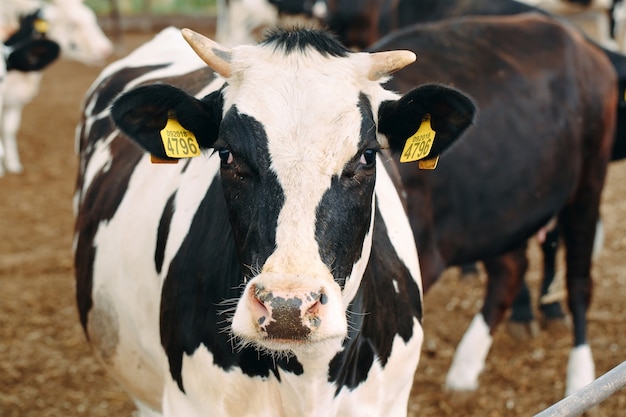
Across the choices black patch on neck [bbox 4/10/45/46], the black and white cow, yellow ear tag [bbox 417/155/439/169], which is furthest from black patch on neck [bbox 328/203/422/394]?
black patch on neck [bbox 4/10/45/46]

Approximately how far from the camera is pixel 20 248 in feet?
21.1

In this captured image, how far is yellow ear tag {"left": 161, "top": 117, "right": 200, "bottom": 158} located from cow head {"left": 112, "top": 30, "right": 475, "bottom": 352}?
0.07 ft

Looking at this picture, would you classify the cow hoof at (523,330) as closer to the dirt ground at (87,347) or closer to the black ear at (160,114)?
the dirt ground at (87,347)

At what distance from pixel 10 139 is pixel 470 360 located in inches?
227

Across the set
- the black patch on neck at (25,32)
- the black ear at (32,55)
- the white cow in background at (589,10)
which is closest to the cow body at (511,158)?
the black ear at (32,55)

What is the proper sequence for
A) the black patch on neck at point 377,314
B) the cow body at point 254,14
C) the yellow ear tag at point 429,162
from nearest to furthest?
the black patch on neck at point 377,314 < the yellow ear tag at point 429,162 < the cow body at point 254,14

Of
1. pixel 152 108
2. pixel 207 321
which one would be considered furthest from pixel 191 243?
pixel 152 108

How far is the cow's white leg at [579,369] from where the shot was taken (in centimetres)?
432

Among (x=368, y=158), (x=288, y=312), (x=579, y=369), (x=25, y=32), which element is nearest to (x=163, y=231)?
(x=368, y=158)

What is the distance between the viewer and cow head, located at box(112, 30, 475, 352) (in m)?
1.99

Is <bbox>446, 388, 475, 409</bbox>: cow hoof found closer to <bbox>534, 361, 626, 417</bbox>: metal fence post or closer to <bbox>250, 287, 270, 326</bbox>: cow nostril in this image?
<bbox>534, 361, 626, 417</bbox>: metal fence post

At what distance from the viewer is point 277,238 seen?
2.06 metres

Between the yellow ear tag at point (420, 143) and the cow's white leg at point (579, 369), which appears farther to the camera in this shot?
the cow's white leg at point (579, 369)

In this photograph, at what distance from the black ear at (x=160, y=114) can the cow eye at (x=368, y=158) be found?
44 centimetres
